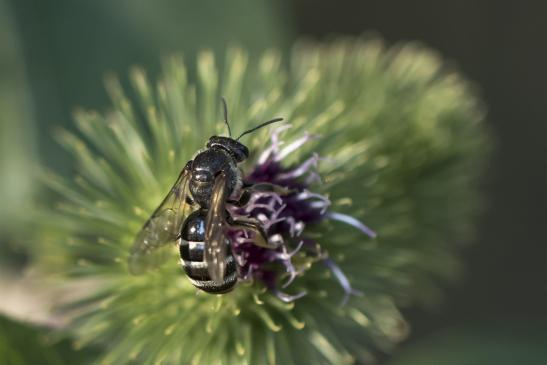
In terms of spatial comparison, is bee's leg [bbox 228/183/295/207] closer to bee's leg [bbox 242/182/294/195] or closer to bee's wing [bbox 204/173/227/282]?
bee's leg [bbox 242/182/294/195]

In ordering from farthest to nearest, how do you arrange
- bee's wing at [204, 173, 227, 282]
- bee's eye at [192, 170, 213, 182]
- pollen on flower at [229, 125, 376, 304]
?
pollen on flower at [229, 125, 376, 304]
bee's eye at [192, 170, 213, 182]
bee's wing at [204, 173, 227, 282]

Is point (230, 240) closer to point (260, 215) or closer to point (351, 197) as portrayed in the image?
point (260, 215)

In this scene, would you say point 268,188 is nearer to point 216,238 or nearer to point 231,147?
point 231,147

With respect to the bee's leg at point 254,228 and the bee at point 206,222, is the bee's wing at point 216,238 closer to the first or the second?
the bee at point 206,222

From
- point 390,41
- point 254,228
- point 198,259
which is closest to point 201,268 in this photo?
point 198,259

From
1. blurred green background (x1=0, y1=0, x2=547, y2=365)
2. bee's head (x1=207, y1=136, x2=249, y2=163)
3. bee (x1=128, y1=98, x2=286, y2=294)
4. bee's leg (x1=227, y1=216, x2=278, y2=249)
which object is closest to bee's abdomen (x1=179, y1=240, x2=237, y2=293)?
bee (x1=128, y1=98, x2=286, y2=294)

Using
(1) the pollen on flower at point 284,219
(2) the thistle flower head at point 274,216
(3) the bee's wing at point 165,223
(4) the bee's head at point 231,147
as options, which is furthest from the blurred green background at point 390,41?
(4) the bee's head at point 231,147
